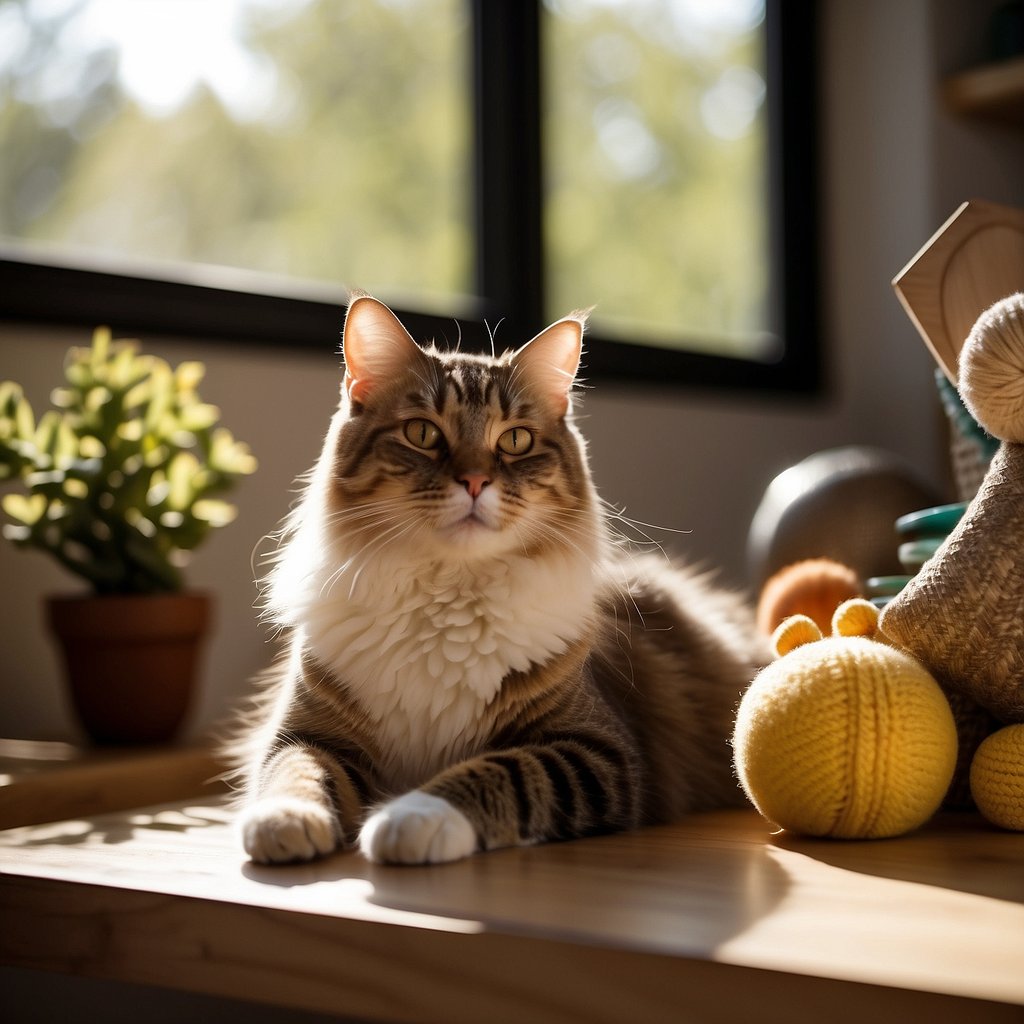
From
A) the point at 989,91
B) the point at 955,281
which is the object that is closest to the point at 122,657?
the point at 955,281

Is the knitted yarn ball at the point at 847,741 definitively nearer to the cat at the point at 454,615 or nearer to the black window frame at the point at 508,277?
the cat at the point at 454,615

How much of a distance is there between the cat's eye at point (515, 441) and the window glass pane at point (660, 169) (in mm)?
1600

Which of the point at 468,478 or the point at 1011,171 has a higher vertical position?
the point at 1011,171

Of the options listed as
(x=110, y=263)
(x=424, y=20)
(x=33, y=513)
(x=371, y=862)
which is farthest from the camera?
(x=424, y=20)

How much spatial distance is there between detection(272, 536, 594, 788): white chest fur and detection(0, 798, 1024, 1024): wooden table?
164 mm

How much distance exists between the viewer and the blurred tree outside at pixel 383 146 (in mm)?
2037

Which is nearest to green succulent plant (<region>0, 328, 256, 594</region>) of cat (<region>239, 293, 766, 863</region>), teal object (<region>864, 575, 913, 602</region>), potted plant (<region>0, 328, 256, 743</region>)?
potted plant (<region>0, 328, 256, 743</region>)

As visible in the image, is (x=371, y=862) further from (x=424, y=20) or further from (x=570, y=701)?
(x=424, y=20)

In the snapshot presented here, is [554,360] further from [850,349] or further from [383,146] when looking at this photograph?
[850,349]

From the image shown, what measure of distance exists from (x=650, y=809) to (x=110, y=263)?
1.41 meters

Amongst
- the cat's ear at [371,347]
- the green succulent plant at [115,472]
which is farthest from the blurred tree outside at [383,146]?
the cat's ear at [371,347]

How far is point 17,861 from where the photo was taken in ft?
3.22

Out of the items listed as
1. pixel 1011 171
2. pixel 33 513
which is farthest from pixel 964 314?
pixel 1011 171

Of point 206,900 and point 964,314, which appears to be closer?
point 206,900
